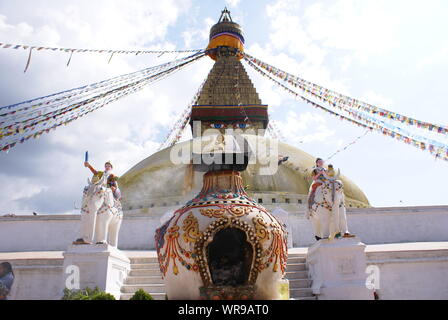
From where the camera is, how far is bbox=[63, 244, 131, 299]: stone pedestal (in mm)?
5863

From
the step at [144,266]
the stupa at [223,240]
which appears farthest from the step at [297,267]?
the stupa at [223,240]

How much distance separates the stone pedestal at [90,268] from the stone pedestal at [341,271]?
132 inches

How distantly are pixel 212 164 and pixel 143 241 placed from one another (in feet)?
20.0

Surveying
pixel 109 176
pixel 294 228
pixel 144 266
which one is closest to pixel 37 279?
pixel 144 266

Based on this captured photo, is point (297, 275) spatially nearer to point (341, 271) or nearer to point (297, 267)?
point (297, 267)

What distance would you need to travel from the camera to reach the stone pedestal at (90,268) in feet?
19.2

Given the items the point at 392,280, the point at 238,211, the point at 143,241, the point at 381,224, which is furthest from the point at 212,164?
the point at 381,224

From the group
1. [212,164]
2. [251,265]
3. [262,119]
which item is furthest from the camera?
[262,119]

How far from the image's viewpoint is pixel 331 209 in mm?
6148

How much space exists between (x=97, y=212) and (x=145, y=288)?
1536 millimetres

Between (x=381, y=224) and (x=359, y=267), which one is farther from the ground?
(x=381, y=224)

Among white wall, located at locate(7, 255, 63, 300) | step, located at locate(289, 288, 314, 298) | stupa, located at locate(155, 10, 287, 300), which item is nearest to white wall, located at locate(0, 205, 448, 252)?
white wall, located at locate(7, 255, 63, 300)
